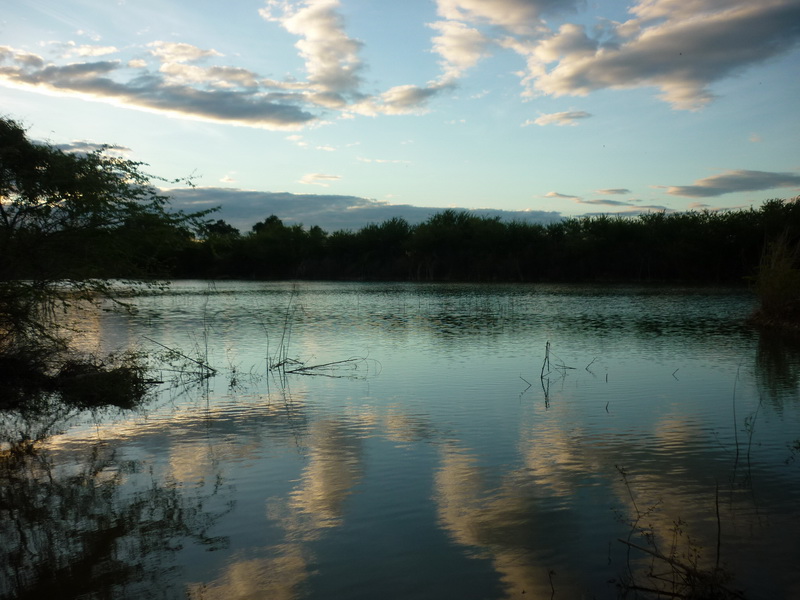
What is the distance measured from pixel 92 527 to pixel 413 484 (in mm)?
3245

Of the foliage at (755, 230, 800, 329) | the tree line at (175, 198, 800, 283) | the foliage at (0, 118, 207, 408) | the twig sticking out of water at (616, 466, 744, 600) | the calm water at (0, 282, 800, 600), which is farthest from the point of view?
the tree line at (175, 198, 800, 283)

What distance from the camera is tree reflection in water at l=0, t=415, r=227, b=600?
5.43 metres

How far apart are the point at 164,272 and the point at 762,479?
11.3 m

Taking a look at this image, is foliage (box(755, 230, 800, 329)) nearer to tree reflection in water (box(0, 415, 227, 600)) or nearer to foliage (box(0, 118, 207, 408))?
foliage (box(0, 118, 207, 408))

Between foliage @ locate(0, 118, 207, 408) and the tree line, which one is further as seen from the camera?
the tree line

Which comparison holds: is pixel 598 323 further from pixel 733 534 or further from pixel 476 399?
pixel 733 534

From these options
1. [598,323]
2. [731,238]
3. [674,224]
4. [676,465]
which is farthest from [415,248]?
[676,465]

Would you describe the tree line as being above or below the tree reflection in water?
above

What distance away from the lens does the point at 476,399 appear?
12.8 meters

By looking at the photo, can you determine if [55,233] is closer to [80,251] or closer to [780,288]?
[80,251]

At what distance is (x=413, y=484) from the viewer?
7.78m

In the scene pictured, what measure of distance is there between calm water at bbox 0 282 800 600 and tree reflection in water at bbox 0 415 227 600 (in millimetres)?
27

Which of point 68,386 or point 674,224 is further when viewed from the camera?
point 674,224

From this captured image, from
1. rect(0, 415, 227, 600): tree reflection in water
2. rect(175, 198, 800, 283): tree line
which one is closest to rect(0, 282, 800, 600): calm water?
rect(0, 415, 227, 600): tree reflection in water
